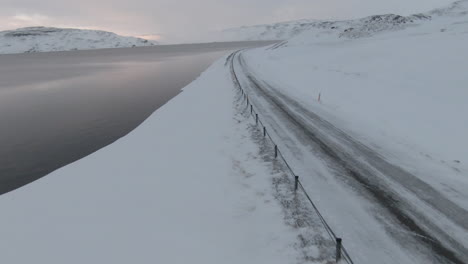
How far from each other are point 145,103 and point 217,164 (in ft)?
80.7

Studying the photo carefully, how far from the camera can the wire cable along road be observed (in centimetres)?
757

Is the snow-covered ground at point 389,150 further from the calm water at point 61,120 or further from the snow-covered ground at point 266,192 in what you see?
the calm water at point 61,120

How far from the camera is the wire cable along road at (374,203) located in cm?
757

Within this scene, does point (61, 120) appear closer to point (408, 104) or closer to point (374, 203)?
point (374, 203)

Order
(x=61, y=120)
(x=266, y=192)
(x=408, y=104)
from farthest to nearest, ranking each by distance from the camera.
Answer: (x=61, y=120) → (x=408, y=104) → (x=266, y=192)

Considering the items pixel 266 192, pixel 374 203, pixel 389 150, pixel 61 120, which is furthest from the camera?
pixel 61 120

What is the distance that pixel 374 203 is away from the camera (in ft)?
31.6

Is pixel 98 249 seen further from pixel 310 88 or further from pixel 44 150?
pixel 310 88

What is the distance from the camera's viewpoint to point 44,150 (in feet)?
70.5

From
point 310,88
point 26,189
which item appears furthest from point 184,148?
point 310,88

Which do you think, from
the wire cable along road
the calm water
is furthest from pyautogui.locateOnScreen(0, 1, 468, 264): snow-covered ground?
the calm water

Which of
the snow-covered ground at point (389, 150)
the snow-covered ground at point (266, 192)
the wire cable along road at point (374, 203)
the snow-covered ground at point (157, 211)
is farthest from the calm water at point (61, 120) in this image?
the wire cable along road at point (374, 203)

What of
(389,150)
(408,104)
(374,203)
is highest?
(408,104)

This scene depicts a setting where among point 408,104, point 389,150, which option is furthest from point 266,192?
point 408,104
